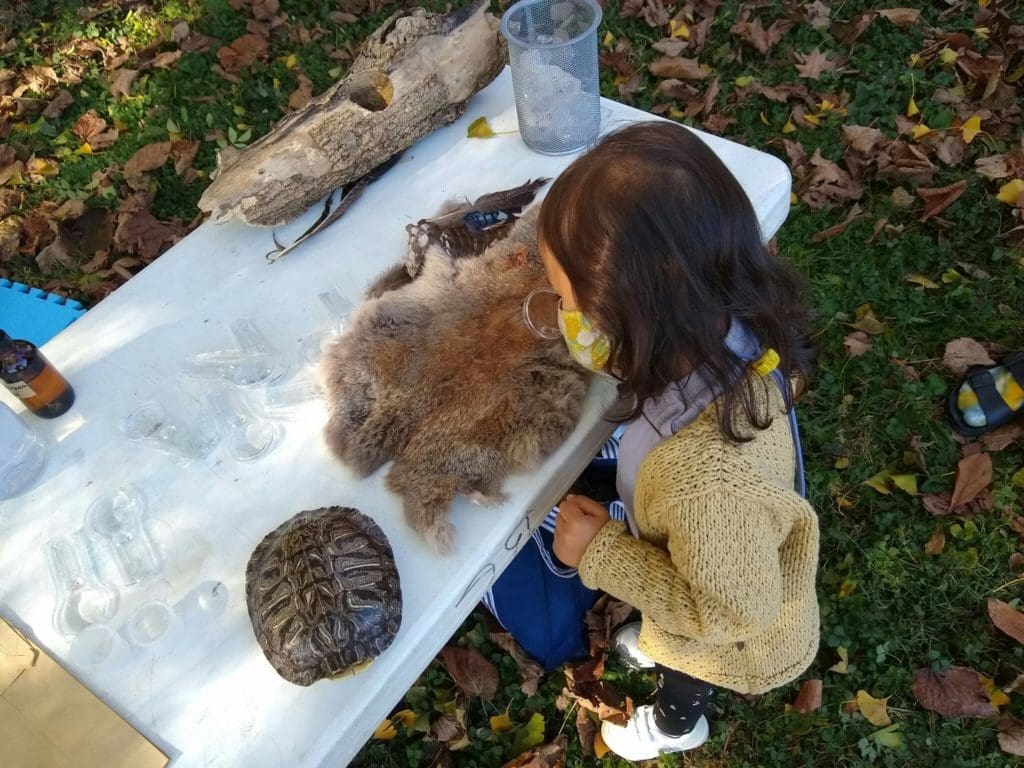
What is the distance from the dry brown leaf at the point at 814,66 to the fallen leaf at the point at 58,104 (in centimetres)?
354

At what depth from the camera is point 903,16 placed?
10.6ft

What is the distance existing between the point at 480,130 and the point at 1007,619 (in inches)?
81.4

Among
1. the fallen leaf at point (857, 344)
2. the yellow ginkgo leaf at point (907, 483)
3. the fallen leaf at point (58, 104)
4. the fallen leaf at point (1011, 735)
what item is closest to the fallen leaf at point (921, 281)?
the fallen leaf at point (857, 344)

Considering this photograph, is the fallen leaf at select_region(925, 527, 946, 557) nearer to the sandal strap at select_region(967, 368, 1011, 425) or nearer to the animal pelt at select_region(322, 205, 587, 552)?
the sandal strap at select_region(967, 368, 1011, 425)

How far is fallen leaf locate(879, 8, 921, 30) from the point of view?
3.22 m

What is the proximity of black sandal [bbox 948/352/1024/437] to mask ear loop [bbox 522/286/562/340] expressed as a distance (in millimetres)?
1568

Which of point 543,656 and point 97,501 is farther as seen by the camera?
point 543,656

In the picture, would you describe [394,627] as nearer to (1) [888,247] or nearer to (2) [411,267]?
(2) [411,267]

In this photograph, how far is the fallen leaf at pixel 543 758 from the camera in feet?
6.53

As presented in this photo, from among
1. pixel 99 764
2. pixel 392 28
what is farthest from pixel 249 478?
pixel 392 28

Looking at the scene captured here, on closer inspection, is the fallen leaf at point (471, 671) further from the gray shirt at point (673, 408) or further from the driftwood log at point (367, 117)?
the driftwood log at point (367, 117)

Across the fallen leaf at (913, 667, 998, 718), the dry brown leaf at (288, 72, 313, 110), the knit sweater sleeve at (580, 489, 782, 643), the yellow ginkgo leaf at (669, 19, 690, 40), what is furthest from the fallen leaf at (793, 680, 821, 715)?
the dry brown leaf at (288, 72, 313, 110)

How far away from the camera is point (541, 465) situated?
1.53 meters

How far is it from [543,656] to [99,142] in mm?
3193
